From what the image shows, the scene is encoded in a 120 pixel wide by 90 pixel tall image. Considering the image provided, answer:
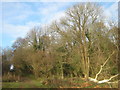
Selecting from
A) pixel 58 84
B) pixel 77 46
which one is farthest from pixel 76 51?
pixel 58 84

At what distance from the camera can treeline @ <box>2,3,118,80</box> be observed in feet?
4.58

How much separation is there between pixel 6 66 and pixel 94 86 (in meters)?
1.10

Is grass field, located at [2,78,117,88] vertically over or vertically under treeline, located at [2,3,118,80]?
under

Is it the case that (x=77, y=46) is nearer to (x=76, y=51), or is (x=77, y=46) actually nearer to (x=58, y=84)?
(x=76, y=51)

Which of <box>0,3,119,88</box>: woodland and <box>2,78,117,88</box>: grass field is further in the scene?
<box>0,3,119,88</box>: woodland

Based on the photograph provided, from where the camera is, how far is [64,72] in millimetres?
1554

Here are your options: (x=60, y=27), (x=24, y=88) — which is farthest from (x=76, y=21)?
(x=24, y=88)

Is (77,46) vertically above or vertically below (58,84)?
above

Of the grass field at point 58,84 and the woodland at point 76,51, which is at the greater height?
the woodland at point 76,51

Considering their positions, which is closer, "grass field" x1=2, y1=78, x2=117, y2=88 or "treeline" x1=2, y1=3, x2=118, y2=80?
"grass field" x1=2, y1=78, x2=117, y2=88

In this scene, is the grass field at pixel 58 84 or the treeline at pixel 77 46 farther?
the treeline at pixel 77 46

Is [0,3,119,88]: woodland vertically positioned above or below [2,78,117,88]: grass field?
above

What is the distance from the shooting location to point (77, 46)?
1.55 meters

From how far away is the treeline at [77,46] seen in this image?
1396 mm
